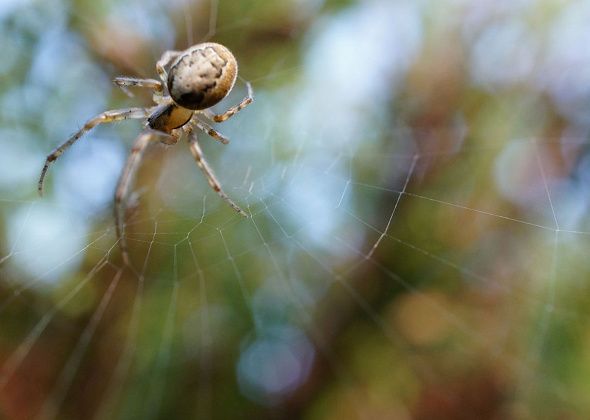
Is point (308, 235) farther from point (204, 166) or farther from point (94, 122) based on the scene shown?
point (94, 122)

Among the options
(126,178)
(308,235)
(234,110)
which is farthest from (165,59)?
(308,235)

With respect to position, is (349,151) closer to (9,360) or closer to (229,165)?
(229,165)

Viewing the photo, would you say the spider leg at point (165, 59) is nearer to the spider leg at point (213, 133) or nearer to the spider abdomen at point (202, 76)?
the spider abdomen at point (202, 76)

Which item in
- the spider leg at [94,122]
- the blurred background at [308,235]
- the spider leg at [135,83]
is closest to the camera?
the blurred background at [308,235]

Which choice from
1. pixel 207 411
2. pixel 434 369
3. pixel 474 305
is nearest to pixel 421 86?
pixel 474 305

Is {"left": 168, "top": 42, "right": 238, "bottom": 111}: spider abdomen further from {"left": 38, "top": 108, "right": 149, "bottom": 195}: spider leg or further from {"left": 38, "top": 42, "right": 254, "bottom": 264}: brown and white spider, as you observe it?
{"left": 38, "top": 108, "right": 149, "bottom": 195}: spider leg

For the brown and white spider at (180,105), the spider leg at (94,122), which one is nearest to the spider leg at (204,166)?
the brown and white spider at (180,105)

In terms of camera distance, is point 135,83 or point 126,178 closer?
point 126,178

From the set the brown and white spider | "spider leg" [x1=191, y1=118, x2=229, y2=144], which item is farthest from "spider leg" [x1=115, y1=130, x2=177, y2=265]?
"spider leg" [x1=191, y1=118, x2=229, y2=144]

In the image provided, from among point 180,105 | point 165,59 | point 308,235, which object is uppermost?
point 165,59
